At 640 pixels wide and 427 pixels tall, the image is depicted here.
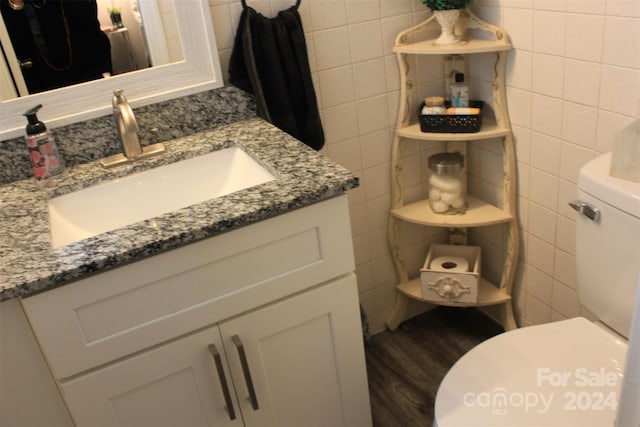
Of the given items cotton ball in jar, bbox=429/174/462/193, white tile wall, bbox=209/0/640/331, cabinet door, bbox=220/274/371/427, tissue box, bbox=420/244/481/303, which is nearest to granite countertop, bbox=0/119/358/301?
cabinet door, bbox=220/274/371/427

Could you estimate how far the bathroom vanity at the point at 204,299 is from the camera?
108cm

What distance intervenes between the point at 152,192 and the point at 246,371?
1.63 feet

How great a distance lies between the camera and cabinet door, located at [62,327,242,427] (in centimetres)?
117

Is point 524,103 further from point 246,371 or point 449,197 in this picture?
point 246,371

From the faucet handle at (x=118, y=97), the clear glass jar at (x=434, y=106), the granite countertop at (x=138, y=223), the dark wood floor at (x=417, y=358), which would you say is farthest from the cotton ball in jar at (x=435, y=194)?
the faucet handle at (x=118, y=97)

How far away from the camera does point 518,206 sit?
1825 mm

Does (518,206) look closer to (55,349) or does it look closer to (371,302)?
(371,302)

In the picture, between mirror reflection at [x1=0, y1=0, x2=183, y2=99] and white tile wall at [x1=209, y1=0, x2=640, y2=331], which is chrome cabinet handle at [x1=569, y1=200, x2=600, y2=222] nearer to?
white tile wall at [x1=209, y1=0, x2=640, y2=331]

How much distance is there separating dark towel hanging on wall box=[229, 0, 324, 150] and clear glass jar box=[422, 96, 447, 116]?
35cm

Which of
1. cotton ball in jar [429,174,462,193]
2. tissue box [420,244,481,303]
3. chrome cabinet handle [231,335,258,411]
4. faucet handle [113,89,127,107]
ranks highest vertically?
faucet handle [113,89,127,107]

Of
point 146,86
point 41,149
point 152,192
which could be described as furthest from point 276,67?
point 41,149

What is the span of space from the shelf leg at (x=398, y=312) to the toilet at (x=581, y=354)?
2.41ft

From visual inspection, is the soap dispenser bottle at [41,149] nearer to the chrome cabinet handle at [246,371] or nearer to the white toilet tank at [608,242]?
the chrome cabinet handle at [246,371]

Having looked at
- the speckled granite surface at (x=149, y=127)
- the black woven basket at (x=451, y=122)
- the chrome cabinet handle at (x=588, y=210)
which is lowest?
the chrome cabinet handle at (x=588, y=210)
